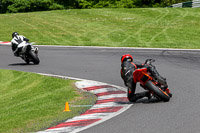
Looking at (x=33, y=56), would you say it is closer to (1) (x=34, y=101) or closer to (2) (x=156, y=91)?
(1) (x=34, y=101)

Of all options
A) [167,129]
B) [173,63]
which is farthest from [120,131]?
[173,63]

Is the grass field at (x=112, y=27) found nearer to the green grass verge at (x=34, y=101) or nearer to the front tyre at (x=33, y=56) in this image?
the front tyre at (x=33, y=56)

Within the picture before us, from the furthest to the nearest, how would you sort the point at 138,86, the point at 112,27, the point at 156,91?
the point at 112,27, the point at 138,86, the point at 156,91

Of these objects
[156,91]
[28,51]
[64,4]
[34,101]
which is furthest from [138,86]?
[64,4]

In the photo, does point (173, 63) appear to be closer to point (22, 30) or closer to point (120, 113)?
point (120, 113)

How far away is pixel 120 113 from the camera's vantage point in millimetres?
8836

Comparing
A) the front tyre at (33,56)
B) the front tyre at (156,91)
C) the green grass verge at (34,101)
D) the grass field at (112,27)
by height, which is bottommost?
the grass field at (112,27)

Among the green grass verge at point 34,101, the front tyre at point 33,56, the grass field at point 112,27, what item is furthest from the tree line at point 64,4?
the green grass verge at point 34,101

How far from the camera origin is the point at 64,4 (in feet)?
231

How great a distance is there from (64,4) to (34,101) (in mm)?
60607

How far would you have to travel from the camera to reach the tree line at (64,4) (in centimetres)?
6412

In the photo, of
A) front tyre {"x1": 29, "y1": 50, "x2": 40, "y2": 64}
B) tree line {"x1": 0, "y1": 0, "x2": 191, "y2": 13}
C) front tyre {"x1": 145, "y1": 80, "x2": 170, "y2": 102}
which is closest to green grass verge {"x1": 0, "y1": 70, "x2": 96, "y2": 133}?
front tyre {"x1": 145, "y1": 80, "x2": 170, "y2": 102}

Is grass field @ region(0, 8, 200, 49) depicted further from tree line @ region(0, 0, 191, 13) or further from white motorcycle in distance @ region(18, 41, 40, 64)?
tree line @ region(0, 0, 191, 13)

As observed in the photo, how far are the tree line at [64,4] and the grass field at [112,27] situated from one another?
21.7m
